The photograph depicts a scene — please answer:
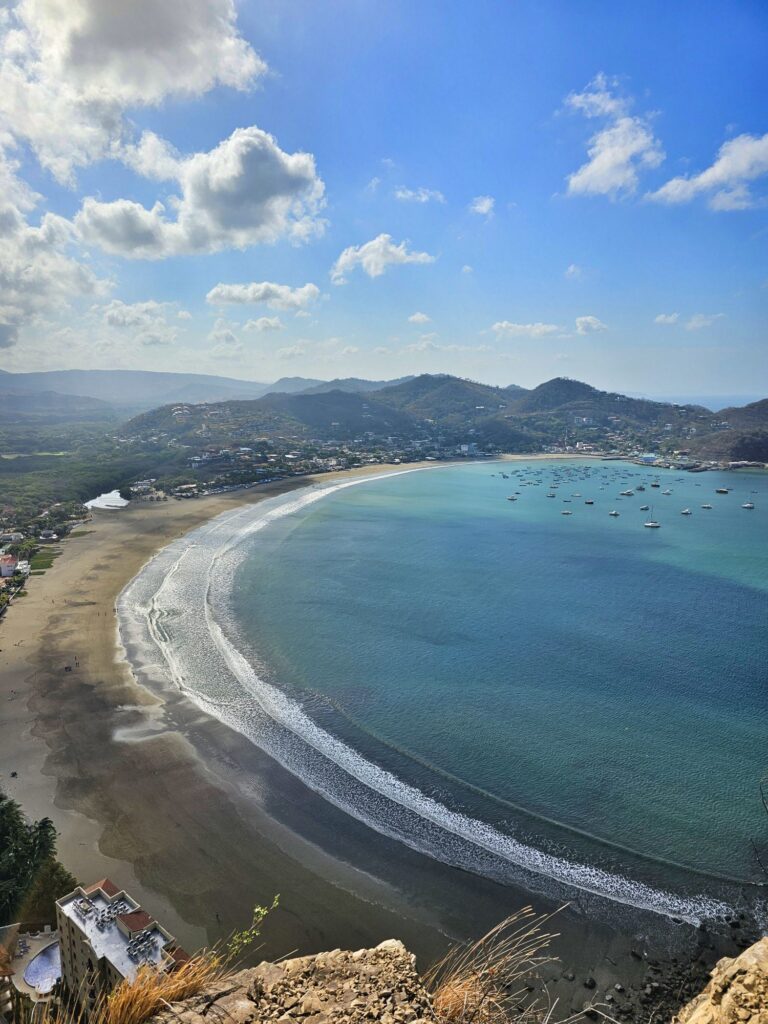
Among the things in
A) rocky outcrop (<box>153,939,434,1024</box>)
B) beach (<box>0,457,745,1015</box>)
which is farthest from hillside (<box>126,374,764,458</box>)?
rocky outcrop (<box>153,939,434,1024</box>)

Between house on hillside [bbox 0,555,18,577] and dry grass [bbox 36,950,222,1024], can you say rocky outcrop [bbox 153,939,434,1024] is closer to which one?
dry grass [bbox 36,950,222,1024]

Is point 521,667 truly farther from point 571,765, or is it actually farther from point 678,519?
point 678,519

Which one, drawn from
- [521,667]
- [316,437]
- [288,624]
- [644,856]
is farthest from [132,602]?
[316,437]

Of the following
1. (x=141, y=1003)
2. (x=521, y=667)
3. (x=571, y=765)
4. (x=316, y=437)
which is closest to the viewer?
(x=141, y=1003)

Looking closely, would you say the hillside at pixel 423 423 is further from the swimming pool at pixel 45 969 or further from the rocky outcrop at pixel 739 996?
the rocky outcrop at pixel 739 996

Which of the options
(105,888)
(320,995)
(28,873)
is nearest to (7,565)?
(28,873)

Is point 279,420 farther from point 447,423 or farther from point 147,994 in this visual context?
point 147,994
